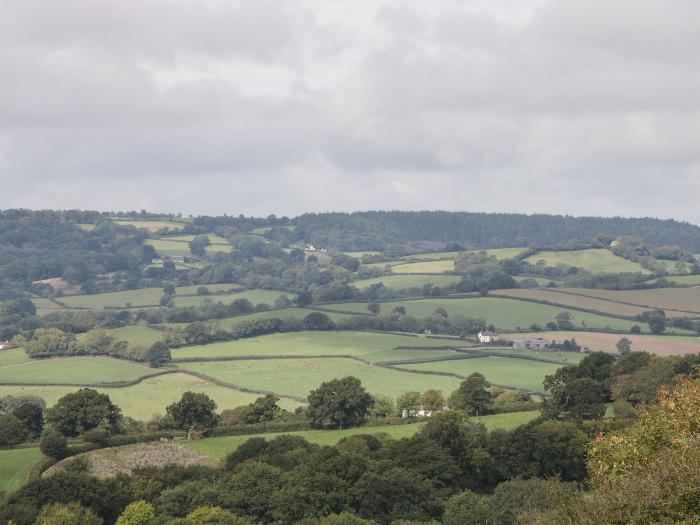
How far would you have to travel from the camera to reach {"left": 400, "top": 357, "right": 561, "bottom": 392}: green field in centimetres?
11938

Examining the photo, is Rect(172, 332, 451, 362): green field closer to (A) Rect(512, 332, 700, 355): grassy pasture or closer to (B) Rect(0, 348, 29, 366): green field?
(A) Rect(512, 332, 700, 355): grassy pasture

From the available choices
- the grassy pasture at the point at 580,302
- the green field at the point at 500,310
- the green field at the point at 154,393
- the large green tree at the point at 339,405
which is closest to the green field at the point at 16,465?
the green field at the point at 154,393

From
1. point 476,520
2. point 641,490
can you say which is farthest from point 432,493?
point 641,490

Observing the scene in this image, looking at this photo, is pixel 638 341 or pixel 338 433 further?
pixel 638 341

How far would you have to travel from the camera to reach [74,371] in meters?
131

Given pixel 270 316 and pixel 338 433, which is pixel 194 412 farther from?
pixel 270 316

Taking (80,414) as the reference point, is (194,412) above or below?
above

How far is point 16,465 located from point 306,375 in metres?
50.9

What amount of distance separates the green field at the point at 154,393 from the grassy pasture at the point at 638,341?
5166 centimetres

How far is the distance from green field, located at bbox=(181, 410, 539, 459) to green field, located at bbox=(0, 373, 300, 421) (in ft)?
53.6

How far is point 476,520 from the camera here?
62688 mm

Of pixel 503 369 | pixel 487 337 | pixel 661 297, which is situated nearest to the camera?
pixel 503 369

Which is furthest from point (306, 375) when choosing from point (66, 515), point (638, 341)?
point (66, 515)

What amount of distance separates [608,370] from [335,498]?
144 ft
